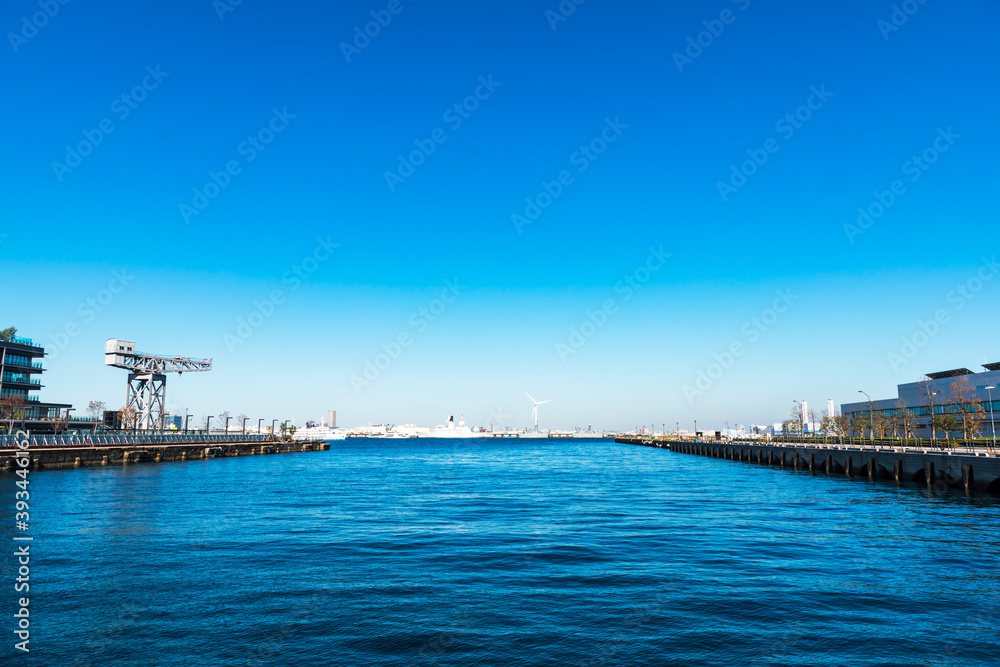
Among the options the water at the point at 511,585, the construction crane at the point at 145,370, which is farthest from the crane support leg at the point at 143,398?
the water at the point at 511,585

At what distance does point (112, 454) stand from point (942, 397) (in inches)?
5806

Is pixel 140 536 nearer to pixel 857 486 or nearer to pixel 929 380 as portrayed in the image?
pixel 857 486

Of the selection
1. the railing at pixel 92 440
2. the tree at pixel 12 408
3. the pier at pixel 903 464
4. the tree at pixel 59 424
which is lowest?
the pier at pixel 903 464

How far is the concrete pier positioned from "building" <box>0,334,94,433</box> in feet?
80.8

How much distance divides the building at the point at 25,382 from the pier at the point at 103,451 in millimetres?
23480

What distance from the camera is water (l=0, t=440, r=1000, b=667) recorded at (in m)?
16.0

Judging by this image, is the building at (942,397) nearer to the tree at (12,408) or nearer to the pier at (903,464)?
the pier at (903,464)

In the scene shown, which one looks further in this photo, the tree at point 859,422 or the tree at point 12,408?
the tree at point 859,422

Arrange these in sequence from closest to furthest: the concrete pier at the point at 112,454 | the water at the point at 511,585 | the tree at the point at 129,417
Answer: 1. the water at the point at 511,585
2. the concrete pier at the point at 112,454
3. the tree at the point at 129,417

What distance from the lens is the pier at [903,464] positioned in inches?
2061

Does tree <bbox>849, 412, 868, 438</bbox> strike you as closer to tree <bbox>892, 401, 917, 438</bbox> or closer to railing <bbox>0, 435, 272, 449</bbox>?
tree <bbox>892, 401, 917, 438</bbox>

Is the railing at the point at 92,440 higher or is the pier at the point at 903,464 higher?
the railing at the point at 92,440

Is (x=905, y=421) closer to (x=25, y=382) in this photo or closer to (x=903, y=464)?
(x=903, y=464)

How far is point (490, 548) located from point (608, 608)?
10.2 m
